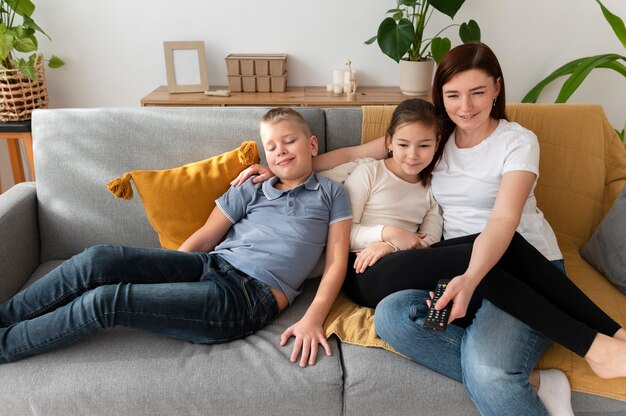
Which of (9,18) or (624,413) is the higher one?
(9,18)

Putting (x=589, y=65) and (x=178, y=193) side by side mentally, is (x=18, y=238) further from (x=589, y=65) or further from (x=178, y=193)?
(x=589, y=65)

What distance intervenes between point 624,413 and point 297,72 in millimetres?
2270

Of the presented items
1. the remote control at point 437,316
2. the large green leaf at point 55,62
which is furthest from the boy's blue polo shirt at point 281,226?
the large green leaf at point 55,62

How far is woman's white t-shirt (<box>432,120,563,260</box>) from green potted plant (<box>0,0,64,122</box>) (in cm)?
194

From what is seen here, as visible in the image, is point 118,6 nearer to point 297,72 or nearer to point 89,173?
point 297,72

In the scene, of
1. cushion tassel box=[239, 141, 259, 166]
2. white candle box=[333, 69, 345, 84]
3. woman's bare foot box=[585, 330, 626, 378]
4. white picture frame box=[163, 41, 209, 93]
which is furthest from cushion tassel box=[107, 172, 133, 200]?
white candle box=[333, 69, 345, 84]

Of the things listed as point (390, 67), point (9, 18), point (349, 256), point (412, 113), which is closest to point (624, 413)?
point (349, 256)

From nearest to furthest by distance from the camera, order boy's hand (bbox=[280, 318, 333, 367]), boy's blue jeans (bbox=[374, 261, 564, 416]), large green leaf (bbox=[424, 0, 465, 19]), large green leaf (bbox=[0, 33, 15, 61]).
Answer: boy's blue jeans (bbox=[374, 261, 564, 416]) < boy's hand (bbox=[280, 318, 333, 367]) < large green leaf (bbox=[0, 33, 15, 61]) < large green leaf (bbox=[424, 0, 465, 19])

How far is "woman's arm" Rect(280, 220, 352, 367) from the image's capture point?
139 cm

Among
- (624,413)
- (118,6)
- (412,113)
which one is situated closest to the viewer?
(624,413)

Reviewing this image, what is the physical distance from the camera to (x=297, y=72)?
3.00 m

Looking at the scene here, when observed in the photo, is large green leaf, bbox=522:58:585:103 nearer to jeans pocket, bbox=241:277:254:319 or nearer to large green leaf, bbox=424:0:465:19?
large green leaf, bbox=424:0:465:19

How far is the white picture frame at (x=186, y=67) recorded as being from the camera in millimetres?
2814

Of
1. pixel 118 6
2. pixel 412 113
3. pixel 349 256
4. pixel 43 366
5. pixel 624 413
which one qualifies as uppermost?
pixel 118 6
